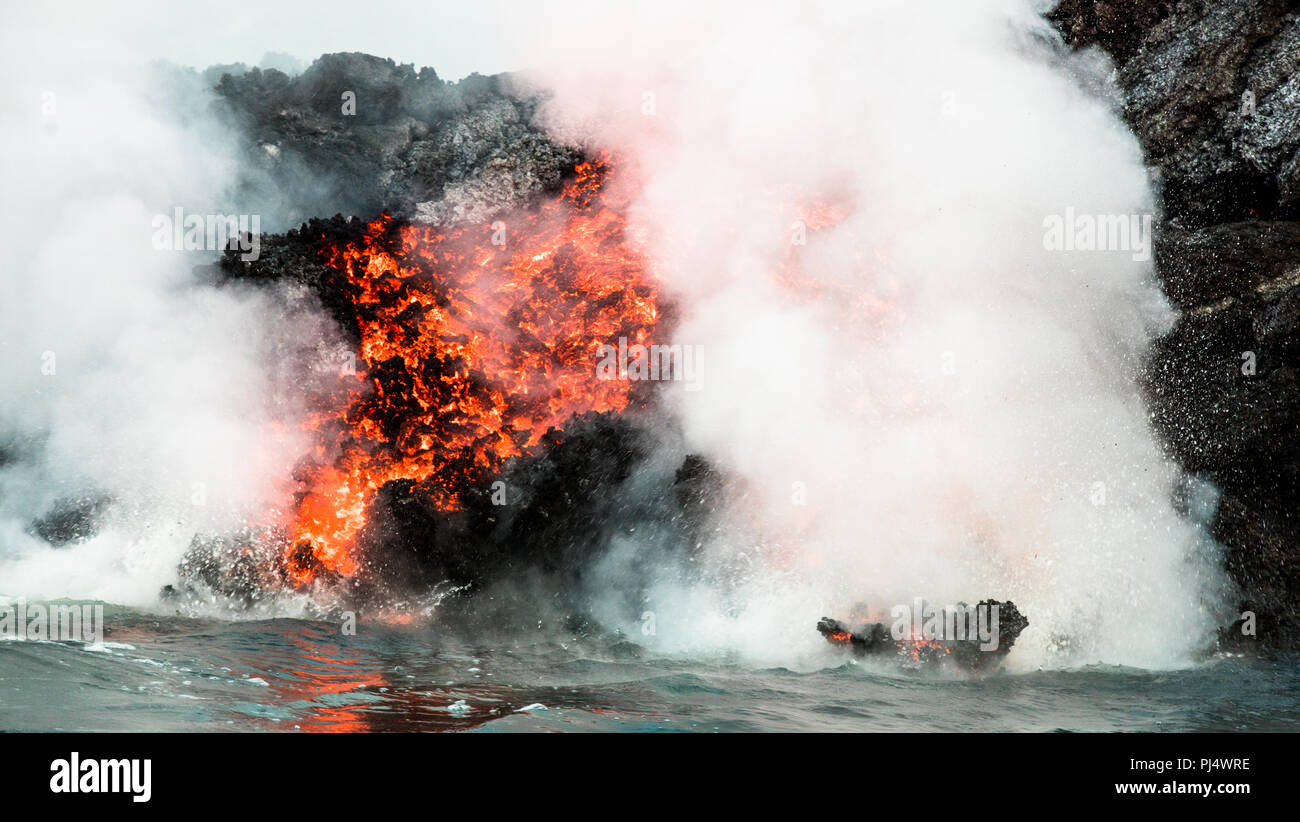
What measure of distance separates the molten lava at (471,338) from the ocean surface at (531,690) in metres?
3.35

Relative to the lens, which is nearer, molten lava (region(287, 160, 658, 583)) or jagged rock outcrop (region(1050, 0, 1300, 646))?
jagged rock outcrop (region(1050, 0, 1300, 646))

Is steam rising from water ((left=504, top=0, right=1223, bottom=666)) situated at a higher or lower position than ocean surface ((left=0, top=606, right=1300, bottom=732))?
higher

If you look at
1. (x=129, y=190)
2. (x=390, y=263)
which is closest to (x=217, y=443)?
(x=390, y=263)

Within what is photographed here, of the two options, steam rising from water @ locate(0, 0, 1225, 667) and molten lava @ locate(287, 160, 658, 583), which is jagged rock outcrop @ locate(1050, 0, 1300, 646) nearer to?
steam rising from water @ locate(0, 0, 1225, 667)

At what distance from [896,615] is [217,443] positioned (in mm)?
10109

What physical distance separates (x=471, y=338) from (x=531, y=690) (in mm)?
7615

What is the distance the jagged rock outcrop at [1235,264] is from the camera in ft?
43.8

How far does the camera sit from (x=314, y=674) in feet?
33.4

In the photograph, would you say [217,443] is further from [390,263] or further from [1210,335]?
[1210,335]

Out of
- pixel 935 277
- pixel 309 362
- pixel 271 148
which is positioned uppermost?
pixel 271 148

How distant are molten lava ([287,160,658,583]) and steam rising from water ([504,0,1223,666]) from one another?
1.13 m

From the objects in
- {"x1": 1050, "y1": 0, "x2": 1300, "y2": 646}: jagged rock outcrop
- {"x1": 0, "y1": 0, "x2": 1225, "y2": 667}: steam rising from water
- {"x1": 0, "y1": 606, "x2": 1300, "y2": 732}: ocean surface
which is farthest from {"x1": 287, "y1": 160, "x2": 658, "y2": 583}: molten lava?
{"x1": 1050, "y1": 0, "x2": 1300, "y2": 646}: jagged rock outcrop

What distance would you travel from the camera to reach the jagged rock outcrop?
43.8 ft

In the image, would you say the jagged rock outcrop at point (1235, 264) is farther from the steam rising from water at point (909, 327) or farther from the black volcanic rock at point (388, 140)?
the black volcanic rock at point (388, 140)
